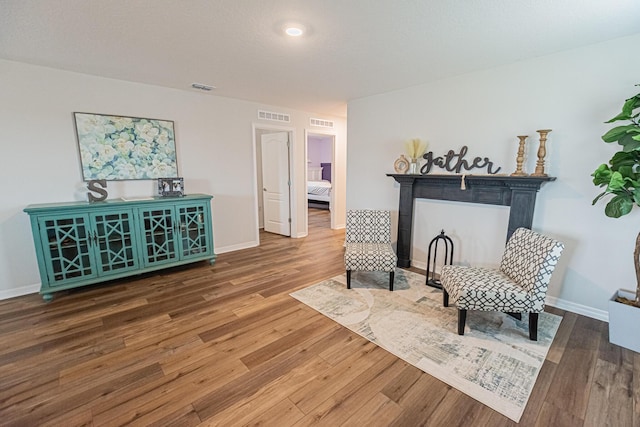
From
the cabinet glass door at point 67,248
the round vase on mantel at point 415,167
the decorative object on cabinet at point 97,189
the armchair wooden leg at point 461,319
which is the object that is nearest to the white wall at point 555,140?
the round vase on mantel at point 415,167

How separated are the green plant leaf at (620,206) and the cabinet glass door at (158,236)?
444 centimetres

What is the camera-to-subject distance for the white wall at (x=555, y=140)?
247 cm

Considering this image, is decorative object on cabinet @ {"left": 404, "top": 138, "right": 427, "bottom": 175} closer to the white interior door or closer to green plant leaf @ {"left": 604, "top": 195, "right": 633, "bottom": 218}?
green plant leaf @ {"left": 604, "top": 195, "right": 633, "bottom": 218}

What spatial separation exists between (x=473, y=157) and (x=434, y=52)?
1.28m

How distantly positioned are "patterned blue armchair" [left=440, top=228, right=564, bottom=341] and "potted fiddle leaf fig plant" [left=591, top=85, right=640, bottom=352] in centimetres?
56

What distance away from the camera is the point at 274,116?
5.00m

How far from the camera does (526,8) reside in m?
1.91

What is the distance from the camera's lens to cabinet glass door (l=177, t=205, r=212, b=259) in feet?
12.5

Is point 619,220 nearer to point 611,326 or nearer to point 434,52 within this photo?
point 611,326

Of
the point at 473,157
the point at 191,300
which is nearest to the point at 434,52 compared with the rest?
the point at 473,157

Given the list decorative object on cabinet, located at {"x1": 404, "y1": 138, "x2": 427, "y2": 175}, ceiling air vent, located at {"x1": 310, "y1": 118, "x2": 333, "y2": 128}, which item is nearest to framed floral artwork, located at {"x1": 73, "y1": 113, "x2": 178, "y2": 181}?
ceiling air vent, located at {"x1": 310, "y1": 118, "x2": 333, "y2": 128}

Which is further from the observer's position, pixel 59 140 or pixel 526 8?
pixel 59 140

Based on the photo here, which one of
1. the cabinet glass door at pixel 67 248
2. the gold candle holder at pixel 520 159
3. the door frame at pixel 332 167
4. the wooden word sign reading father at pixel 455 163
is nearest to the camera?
the gold candle holder at pixel 520 159

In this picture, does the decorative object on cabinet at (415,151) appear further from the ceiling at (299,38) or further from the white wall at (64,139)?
the white wall at (64,139)
